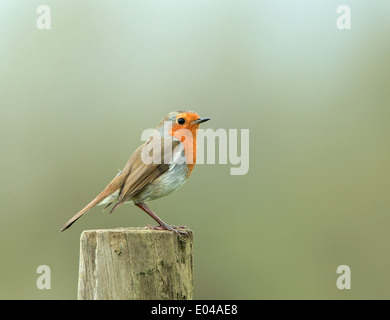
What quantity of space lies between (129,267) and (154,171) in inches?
56.3

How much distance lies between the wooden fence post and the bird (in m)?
1.05

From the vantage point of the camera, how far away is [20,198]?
8.97 m

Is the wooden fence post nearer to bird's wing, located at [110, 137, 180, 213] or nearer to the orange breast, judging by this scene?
bird's wing, located at [110, 137, 180, 213]

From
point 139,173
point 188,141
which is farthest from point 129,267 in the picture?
point 188,141

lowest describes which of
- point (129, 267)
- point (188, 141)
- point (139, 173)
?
point (129, 267)

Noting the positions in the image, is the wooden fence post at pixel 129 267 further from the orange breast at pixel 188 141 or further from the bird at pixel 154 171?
the orange breast at pixel 188 141

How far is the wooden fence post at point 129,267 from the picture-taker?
3.57m

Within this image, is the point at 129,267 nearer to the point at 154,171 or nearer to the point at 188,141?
the point at 154,171

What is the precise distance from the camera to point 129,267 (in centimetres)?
359

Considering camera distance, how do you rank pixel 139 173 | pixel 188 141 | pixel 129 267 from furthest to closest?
pixel 188 141 < pixel 139 173 < pixel 129 267

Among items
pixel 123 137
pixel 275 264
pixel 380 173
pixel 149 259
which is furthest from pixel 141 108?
pixel 149 259

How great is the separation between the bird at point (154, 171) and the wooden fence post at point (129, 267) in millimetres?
1050

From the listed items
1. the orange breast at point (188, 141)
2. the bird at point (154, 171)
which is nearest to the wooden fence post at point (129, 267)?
the bird at point (154, 171)

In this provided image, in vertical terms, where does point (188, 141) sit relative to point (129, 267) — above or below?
above
